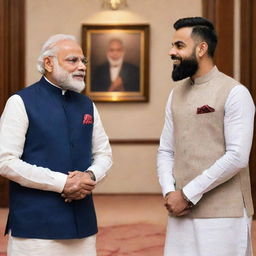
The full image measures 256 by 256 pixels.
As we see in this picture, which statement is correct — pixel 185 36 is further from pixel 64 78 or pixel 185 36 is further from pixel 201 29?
pixel 64 78

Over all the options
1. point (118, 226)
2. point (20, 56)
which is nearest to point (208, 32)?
point (118, 226)

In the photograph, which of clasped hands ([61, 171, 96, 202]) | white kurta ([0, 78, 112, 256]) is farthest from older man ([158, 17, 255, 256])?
white kurta ([0, 78, 112, 256])

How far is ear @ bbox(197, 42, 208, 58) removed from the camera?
3.28 m

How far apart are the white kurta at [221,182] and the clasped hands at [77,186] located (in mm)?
445

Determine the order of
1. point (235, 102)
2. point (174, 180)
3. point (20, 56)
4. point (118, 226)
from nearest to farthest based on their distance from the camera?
point (235, 102) → point (174, 180) → point (118, 226) → point (20, 56)

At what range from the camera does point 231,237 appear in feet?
10.4

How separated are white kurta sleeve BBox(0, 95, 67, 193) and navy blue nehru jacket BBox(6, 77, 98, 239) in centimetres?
6

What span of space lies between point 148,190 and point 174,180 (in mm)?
6505

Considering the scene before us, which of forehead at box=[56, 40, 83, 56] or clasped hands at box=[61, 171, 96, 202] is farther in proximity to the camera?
forehead at box=[56, 40, 83, 56]

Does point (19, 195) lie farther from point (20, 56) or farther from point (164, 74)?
point (164, 74)

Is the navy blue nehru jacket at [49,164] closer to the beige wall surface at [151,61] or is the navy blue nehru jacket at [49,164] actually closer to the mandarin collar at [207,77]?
the mandarin collar at [207,77]

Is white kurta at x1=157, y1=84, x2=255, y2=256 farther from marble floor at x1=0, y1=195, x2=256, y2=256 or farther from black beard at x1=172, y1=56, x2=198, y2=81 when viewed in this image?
marble floor at x1=0, y1=195, x2=256, y2=256

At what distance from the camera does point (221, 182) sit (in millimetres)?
3154

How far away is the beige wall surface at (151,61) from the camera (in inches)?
374
